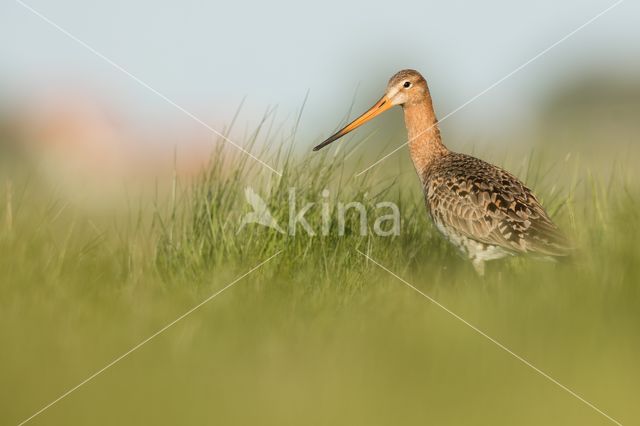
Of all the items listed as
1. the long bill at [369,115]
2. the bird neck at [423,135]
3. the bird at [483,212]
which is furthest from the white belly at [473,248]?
the long bill at [369,115]

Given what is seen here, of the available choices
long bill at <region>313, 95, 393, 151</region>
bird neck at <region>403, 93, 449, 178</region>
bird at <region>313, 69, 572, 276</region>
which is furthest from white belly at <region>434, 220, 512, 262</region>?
long bill at <region>313, 95, 393, 151</region>

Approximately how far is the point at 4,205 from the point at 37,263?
36.3 inches

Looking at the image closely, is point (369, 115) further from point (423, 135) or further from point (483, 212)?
point (483, 212)

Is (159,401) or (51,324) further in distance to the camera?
(51,324)

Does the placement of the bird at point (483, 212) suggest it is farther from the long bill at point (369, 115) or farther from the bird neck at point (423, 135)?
the long bill at point (369, 115)

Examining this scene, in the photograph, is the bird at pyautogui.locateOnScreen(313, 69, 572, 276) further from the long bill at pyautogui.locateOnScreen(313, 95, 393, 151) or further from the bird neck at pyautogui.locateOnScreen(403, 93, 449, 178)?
the long bill at pyautogui.locateOnScreen(313, 95, 393, 151)

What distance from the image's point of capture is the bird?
22.8 feet

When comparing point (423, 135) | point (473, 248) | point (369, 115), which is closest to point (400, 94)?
point (369, 115)

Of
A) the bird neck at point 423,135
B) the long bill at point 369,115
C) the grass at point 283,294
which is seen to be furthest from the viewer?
the long bill at point 369,115

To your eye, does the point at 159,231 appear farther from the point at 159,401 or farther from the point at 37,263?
the point at 159,401

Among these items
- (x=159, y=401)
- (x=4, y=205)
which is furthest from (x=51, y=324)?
(x=4, y=205)

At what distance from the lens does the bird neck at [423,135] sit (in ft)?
26.9

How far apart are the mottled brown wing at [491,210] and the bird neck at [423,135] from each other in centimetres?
49

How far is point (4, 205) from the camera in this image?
23.9 ft
